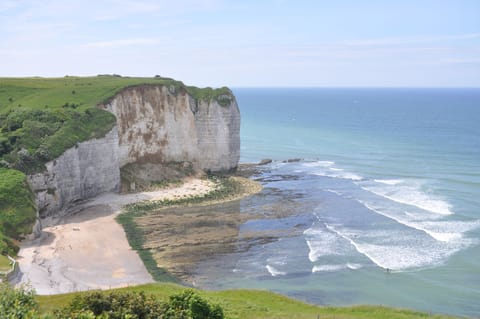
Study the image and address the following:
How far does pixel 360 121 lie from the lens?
15938 centimetres

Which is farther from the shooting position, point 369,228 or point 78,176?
point 78,176

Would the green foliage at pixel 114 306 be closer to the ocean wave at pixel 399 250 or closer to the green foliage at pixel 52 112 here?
the ocean wave at pixel 399 250

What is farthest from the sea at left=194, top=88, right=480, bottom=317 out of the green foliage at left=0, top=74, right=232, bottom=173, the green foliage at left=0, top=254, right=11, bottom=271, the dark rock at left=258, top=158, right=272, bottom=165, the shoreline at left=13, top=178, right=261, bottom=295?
the green foliage at left=0, top=74, right=232, bottom=173

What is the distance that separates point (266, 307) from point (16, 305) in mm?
14146

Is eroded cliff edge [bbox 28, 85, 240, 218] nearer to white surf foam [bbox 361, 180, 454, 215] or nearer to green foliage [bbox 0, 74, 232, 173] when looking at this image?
green foliage [bbox 0, 74, 232, 173]

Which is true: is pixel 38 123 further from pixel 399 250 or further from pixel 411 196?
pixel 411 196

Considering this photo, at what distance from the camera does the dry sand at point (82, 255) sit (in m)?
38.8

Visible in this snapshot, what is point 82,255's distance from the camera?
45.4 m

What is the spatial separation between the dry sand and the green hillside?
252 centimetres

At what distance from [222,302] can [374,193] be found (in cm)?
4048

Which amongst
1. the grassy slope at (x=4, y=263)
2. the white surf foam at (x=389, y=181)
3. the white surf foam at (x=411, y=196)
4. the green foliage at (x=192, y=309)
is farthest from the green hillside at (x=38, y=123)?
the white surf foam at (x=411, y=196)

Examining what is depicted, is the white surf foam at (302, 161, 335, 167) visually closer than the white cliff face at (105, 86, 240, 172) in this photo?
No

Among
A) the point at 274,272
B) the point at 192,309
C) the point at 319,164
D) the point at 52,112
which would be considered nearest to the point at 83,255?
the point at 274,272

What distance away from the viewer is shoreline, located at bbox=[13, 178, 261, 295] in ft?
127
